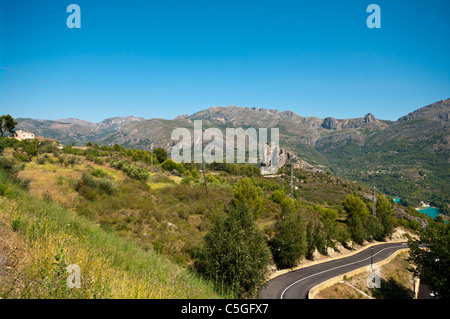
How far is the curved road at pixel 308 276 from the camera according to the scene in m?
19.3

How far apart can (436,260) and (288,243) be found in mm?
15656

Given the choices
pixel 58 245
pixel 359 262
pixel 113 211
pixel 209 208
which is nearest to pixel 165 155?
pixel 209 208

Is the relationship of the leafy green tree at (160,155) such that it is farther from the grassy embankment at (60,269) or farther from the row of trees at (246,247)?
the grassy embankment at (60,269)

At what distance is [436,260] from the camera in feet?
74.8

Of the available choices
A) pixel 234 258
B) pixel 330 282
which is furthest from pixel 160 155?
pixel 234 258

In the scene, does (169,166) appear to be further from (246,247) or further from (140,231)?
(246,247)

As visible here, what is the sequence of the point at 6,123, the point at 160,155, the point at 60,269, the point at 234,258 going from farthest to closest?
the point at 160,155, the point at 6,123, the point at 234,258, the point at 60,269

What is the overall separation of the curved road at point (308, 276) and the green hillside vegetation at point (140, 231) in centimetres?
211

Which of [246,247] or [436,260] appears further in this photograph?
[436,260]

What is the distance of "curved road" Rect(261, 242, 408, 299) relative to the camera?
63.3 ft

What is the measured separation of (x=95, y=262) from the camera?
15.0 ft

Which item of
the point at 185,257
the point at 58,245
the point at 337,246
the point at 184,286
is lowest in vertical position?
the point at 337,246
